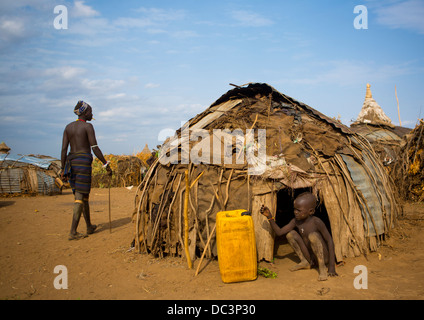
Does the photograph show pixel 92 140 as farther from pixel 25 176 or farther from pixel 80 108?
pixel 25 176

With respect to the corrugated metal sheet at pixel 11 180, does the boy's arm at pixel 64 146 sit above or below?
above

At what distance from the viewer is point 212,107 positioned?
19.6 feet

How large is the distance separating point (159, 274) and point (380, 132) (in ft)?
39.3

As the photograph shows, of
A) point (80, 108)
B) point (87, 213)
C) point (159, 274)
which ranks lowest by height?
point (159, 274)

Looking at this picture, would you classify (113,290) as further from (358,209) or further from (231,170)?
(358,209)

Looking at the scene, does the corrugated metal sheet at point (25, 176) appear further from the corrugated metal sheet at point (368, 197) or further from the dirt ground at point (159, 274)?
the corrugated metal sheet at point (368, 197)

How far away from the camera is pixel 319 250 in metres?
3.89

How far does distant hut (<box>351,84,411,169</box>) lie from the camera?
1112cm

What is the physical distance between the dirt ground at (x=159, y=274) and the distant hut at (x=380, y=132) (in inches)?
221

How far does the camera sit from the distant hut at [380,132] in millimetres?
11117

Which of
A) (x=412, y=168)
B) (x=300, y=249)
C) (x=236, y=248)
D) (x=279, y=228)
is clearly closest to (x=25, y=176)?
(x=236, y=248)

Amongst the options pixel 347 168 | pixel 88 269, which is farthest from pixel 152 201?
pixel 347 168

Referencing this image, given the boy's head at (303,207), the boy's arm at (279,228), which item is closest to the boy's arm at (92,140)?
the boy's arm at (279,228)
